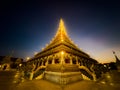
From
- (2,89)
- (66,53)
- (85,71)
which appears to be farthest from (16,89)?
(85,71)

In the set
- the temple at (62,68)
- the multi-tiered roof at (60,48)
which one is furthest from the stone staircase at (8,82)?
the multi-tiered roof at (60,48)

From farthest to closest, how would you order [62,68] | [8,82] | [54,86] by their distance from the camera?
[8,82] < [62,68] < [54,86]

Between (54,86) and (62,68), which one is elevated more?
(62,68)

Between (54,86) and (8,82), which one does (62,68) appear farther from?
(8,82)

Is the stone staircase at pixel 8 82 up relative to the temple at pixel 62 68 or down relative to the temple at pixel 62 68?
down

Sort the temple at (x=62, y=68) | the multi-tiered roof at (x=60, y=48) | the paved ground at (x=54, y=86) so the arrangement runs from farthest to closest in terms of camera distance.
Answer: the multi-tiered roof at (x=60, y=48), the temple at (x=62, y=68), the paved ground at (x=54, y=86)

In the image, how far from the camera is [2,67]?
142 ft

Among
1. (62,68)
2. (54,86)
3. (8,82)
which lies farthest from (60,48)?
(8,82)

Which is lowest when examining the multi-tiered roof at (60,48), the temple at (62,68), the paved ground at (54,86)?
the paved ground at (54,86)

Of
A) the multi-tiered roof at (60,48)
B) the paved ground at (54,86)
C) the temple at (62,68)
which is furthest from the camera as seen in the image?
the multi-tiered roof at (60,48)

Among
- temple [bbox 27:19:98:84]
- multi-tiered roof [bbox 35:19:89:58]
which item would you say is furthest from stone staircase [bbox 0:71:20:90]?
multi-tiered roof [bbox 35:19:89:58]

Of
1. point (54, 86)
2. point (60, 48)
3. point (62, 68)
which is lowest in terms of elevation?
point (54, 86)

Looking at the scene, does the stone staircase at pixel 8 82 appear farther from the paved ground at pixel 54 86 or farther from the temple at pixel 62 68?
the temple at pixel 62 68

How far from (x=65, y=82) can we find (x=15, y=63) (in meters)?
53.6
